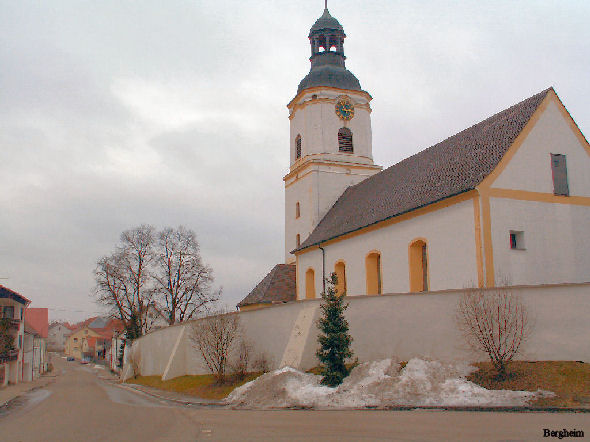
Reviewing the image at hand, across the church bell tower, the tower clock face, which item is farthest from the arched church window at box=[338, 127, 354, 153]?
Answer: the tower clock face

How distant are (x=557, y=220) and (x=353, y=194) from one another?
14.9 m

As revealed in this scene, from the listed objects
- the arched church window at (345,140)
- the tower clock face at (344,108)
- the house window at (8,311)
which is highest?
the tower clock face at (344,108)

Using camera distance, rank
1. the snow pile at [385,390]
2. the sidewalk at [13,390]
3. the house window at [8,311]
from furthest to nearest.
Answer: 1. the house window at [8,311]
2. the sidewalk at [13,390]
3. the snow pile at [385,390]

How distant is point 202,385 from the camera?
23.5 metres

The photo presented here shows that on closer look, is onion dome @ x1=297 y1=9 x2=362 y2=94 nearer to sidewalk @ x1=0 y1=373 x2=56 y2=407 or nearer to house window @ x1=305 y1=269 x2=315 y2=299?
house window @ x1=305 y1=269 x2=315 y2=299

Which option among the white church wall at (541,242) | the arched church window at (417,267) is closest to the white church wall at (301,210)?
the arched church window at (417,267)

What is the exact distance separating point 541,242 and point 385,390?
28.6ft

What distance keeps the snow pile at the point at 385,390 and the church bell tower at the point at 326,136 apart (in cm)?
1883

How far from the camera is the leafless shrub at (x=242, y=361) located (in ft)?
71.7

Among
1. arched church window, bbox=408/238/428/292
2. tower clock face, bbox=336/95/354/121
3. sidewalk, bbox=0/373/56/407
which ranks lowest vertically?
sidewalk, bbox=0/373/56/407

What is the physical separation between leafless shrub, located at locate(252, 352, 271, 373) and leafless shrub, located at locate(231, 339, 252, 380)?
0.32 meters

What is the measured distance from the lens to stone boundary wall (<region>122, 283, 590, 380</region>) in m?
15.9

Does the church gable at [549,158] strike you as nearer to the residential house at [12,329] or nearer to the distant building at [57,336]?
the residential house at [12,329]

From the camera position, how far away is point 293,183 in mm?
39375
